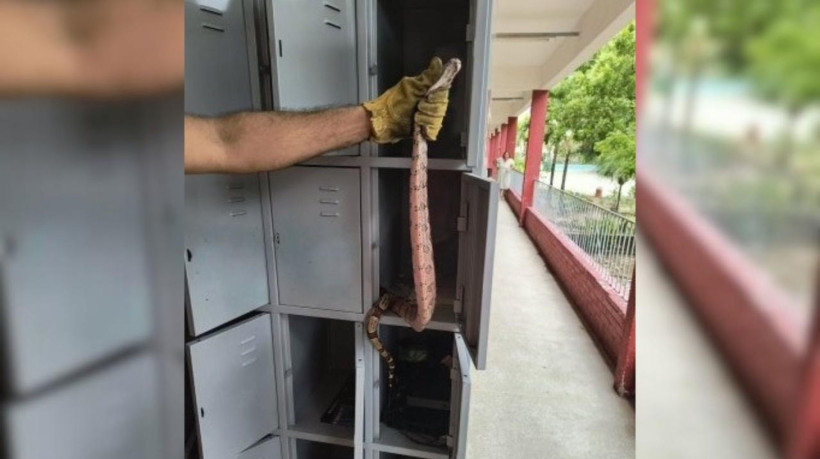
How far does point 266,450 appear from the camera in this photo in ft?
5.53

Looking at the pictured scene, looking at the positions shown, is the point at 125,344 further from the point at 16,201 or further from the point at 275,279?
the point at 275,279

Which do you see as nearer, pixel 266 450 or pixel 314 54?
pixel 314 54

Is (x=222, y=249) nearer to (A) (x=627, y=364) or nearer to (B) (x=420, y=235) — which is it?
(B) (x=420, y=235)

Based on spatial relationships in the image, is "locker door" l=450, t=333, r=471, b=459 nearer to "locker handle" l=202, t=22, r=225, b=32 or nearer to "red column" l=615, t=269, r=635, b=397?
"locker handle" l=202, t=22, r=225, b=32

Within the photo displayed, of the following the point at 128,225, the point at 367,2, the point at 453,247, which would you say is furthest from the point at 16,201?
the point at 453,247

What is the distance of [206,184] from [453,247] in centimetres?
Result: 114

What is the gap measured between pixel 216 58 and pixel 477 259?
106cm

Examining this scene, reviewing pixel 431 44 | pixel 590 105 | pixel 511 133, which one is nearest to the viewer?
pixel 431 44

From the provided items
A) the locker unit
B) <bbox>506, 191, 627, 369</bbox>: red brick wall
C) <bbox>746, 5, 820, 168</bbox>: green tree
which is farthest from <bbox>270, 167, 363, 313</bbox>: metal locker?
<bbox>506, 191, 627, 369</bbox>: red brick wall

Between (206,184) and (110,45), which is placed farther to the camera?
(206,184)

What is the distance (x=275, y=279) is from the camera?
1585 millimetres

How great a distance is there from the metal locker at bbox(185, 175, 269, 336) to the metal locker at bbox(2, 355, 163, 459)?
1.11 metres

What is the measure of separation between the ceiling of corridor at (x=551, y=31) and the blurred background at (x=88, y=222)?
7.77 ft

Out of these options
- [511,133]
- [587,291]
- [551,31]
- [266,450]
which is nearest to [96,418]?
[266,450]
